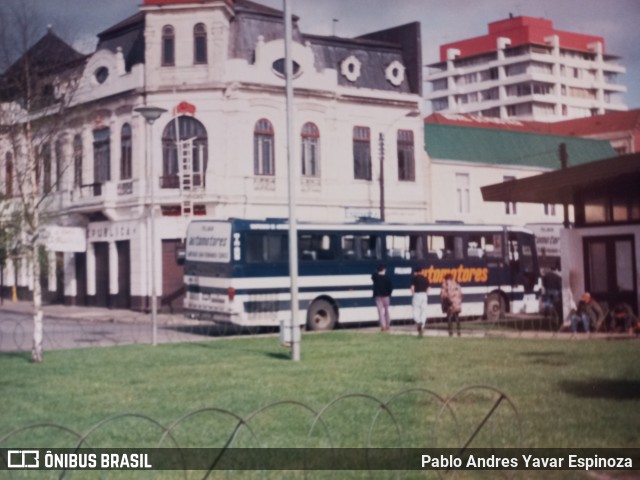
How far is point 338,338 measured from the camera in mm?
14664

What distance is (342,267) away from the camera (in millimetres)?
17609

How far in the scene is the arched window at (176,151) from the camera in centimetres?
2142

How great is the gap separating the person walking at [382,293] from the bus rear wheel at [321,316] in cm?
148

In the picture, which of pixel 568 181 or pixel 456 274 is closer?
pixel 568 181

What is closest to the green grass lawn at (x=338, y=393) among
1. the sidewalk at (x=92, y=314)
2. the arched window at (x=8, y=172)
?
the arched window at (x=8, y=172)

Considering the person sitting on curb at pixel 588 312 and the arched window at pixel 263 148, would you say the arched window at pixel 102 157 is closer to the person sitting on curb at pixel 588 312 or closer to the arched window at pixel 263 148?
the arched window at pixel 263 148

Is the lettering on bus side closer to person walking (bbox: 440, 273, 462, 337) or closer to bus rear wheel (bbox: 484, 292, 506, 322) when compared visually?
bus rear wheel (bbox: 484, 292, 506, 322)

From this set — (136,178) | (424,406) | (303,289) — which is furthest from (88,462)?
(136,178)

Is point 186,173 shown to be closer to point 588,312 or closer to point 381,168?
point 381,168

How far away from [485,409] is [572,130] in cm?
951

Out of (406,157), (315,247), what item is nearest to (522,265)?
(315,247)

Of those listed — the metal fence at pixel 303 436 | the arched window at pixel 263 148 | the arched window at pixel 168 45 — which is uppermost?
the arched window at pixel 168 45

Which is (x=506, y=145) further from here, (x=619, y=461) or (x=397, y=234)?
(x=619, y=461)

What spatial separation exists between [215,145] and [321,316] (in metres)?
6.34
